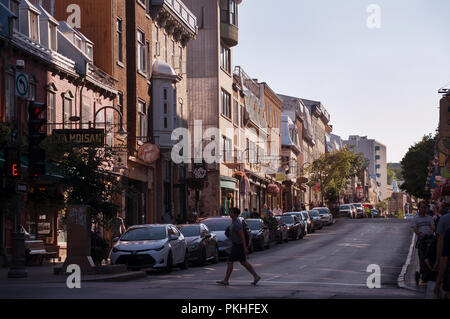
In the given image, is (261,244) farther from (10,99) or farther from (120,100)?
(10,99)

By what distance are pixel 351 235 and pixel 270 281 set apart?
31397mm

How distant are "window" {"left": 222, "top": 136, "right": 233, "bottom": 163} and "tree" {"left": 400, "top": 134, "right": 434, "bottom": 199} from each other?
4657 cm

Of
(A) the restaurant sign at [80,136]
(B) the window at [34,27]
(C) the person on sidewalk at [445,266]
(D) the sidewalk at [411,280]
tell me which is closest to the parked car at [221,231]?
(D) the sidewalk at [411,280]

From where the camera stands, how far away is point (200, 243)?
95.9 ft

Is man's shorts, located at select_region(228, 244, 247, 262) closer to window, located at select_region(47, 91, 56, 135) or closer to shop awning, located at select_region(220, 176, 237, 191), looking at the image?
window, located at select_region(47, 91, 56, 135)

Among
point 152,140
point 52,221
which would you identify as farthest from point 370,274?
point 152,140

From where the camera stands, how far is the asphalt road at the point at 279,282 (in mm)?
16930

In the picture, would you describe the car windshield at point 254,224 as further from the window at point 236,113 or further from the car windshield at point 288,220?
the window at point 236,113

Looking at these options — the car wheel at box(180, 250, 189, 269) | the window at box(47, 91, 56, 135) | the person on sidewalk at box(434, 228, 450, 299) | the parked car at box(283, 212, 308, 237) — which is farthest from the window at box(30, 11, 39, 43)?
the parked car at box(283, 212, 308, 237)

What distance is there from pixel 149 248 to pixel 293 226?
24.8 metres

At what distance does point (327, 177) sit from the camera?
94688mm

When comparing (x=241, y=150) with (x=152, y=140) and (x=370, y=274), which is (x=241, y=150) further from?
(x=370, y=274)

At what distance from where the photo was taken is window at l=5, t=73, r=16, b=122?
27969mm

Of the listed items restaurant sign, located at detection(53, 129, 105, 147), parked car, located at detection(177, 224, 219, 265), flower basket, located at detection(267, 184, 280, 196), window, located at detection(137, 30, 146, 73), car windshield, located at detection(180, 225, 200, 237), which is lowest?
parked car, located at detection(177, 224, 219, 265)
